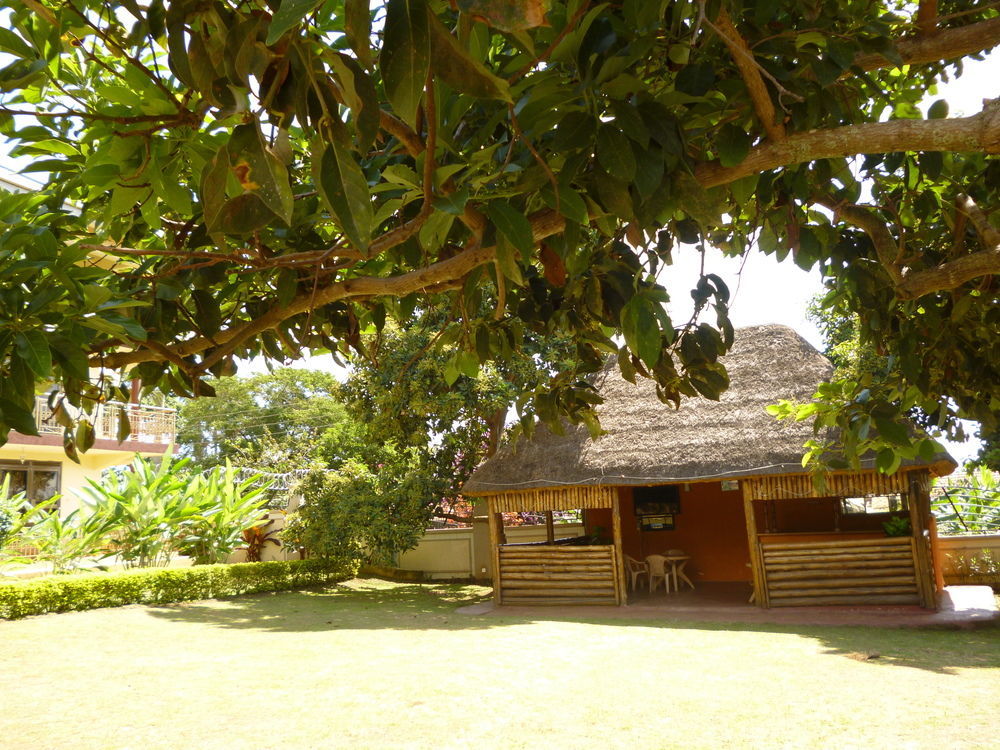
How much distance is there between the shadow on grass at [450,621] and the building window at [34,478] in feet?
22.8

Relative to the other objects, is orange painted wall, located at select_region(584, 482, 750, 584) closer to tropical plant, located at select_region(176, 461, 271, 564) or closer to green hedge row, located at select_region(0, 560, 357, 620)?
green hedge row, located at select_region(0, 560, 357, 620)

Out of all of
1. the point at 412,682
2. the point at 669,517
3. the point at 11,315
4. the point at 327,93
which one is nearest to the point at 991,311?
the point at 327,93

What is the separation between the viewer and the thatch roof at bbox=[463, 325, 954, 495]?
11117 mm

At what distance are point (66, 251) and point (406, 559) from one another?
51.2ft

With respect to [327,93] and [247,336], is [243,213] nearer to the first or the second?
[327,93]

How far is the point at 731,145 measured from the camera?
2.02 metres

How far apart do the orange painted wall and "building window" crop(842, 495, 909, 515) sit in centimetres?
185

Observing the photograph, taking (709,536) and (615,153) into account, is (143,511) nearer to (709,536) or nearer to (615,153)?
(709,536)

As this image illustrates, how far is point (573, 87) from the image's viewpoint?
5.31ft

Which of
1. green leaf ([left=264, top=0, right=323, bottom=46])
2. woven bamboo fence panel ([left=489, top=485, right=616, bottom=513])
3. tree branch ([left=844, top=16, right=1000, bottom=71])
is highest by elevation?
tree branch ([left=844, top=16, right=1000, bottom=71])

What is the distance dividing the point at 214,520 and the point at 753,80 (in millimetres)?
14203

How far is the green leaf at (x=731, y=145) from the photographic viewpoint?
201 cm

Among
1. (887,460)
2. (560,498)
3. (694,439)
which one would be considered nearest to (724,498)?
(694,439)

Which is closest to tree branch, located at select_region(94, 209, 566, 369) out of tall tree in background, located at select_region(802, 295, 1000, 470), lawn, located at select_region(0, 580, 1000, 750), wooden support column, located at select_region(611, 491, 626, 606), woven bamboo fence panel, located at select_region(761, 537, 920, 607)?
tall tree in background, located at select_region(802, 295, 1000, 470)
